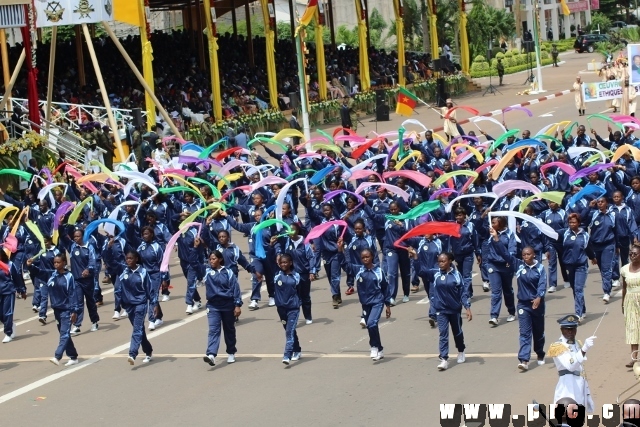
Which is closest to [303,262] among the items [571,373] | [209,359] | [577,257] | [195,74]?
[209,359]

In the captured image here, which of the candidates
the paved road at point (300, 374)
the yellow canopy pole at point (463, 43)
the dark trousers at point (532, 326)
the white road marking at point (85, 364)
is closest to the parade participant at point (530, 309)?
the dark trousers at point (532, 326)

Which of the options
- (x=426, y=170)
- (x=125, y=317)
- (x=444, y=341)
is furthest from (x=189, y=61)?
(x=444, y=341)

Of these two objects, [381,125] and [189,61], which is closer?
[381,125]

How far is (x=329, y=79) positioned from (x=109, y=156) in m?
16.4

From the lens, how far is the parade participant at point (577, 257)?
1580 cm

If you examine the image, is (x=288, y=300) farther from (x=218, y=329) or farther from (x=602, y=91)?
(x=602, y=91)

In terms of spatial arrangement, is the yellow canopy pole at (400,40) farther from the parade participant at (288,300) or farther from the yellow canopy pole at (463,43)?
the parade participant at (288,300)

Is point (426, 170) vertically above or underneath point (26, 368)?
above

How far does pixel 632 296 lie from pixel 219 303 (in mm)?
5066

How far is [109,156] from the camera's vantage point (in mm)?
30656

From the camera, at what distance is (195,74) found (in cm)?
4119

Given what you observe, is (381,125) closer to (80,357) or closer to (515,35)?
(80,357)

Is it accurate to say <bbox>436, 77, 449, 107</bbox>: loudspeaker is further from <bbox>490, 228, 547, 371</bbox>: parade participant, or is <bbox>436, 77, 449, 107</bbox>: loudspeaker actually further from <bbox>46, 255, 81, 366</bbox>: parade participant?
<bbox>490, 228, 547, 371</bbox>: parade participant

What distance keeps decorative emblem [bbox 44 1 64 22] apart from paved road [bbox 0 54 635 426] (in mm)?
13030
